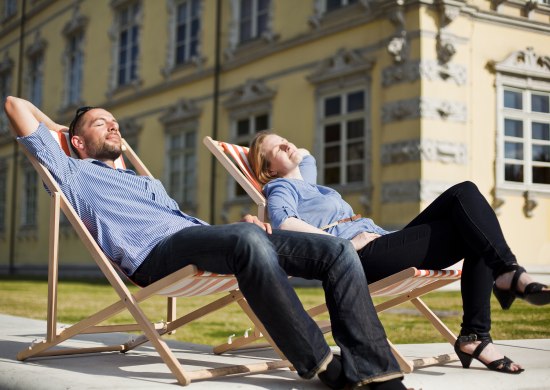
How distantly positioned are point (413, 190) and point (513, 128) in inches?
80.9

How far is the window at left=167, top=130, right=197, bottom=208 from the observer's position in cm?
1589

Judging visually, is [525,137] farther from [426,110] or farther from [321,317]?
[321,317]

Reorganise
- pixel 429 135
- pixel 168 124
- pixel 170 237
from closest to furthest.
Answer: pixel 170 237 < pixel 429 135 < pixel 168 124

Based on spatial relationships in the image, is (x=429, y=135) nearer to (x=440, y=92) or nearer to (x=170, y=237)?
(x=440, y=92)

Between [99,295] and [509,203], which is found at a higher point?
[509,203]

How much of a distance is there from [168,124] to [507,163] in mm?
7692

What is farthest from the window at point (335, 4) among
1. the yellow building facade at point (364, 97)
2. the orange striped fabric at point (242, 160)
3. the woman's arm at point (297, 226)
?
the woman's arm at point (297, 226)

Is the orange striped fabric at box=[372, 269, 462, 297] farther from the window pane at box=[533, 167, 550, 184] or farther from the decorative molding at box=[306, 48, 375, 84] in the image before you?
the window pane at box=[533, 167, 550, 184]

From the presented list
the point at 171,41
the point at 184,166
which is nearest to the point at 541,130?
the point at 184,166

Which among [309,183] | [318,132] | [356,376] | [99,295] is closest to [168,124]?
[318,132]

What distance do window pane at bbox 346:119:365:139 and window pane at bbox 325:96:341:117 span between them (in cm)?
37

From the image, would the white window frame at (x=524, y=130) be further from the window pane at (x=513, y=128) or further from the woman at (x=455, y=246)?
the woman at (x=455, y=246)

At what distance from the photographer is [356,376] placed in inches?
98.3

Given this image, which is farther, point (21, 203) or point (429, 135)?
point (21, 203)
